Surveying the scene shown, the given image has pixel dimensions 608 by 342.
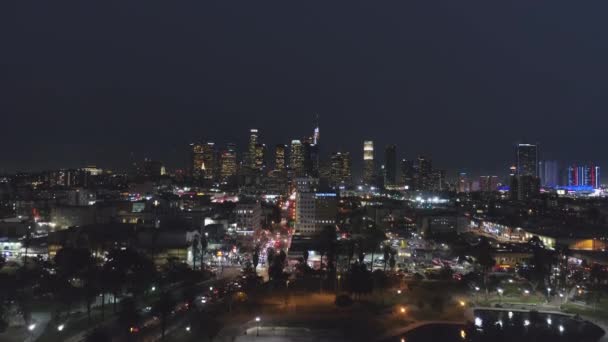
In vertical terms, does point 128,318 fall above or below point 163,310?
below

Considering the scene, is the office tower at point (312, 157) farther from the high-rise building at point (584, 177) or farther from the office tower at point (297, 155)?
the high-rise building at point (584, 177)

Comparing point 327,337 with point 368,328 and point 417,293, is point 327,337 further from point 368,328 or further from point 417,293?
point 417,293

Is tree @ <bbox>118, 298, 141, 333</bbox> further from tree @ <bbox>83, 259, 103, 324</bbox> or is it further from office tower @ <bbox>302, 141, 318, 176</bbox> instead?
office tower @ <bbox>302, 141, 318, 176</bbox>

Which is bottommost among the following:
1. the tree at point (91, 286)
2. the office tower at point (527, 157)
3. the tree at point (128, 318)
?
the tree at point (128, 318)

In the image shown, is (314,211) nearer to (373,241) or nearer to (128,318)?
(373,241)

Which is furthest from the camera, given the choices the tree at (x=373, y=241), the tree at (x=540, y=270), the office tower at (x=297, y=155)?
the office tower at (x=297, y=155)

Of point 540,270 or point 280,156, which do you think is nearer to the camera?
point 540,270

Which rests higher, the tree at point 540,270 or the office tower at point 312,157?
the office tower at point 312,157

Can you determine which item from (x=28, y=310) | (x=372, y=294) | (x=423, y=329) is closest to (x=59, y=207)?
(x=28, y=310)

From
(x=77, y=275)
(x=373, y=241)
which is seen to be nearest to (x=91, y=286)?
(x=77, y=275)

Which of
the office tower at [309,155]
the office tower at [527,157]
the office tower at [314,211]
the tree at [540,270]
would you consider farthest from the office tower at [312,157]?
the tree at [540,270]

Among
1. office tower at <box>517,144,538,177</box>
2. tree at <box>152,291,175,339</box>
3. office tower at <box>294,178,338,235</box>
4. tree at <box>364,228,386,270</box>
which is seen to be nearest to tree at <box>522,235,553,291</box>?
tree at <box>364,228,386,270</box>
